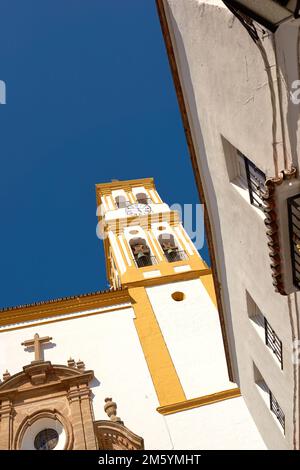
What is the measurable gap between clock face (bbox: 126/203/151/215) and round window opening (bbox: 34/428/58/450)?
11.5m

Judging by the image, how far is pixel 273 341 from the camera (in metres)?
7.11

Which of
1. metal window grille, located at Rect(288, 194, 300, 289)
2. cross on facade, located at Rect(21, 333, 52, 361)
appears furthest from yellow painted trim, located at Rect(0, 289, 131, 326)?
metal window grille, located at Rect(288, 194, 300, 289)

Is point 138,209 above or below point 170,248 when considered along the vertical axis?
above

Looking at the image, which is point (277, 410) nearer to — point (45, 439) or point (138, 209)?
point (45, 439)

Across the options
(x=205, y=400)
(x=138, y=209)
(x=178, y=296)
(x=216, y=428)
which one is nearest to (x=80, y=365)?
(x=205, y=400)

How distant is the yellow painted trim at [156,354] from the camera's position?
1114 centimetres

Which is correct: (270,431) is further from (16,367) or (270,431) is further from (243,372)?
(16,367)

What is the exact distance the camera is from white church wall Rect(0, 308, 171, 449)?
411 inches

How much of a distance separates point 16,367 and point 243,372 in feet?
18.8

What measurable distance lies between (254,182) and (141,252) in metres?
11.1

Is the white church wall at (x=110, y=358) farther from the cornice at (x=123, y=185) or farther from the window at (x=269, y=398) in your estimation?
the cornice at (x=123, y=185)

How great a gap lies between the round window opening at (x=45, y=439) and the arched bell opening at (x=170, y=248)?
332 inches

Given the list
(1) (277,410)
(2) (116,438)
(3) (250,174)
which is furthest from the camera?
(2) (116,438)

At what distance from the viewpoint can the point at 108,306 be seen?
→ 13680 mm
